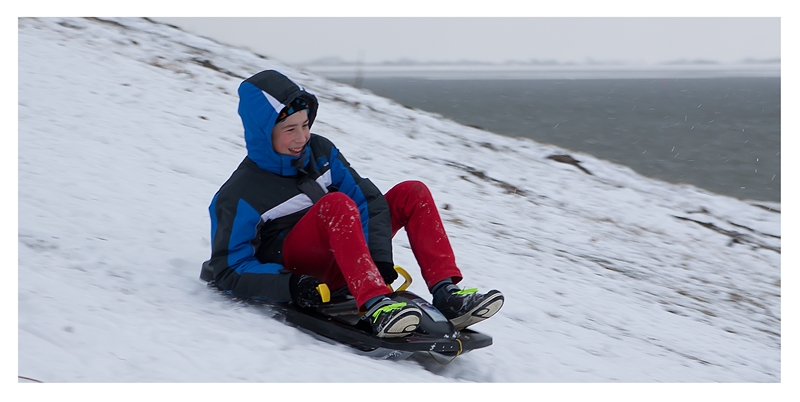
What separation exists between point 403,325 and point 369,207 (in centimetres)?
64

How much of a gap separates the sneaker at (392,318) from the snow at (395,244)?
0.52 ft

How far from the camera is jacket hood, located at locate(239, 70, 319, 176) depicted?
9.30 ft

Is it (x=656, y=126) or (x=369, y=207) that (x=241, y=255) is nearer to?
(x=369, y=207)

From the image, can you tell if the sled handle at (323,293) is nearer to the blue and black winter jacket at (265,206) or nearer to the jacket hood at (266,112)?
the blue and black winter jacket at (265,206)

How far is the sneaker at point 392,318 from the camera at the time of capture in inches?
99.5

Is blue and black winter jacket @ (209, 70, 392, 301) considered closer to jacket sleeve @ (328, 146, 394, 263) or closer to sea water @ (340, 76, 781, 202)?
jacket sleeve @ (328, 146, 394, 263)

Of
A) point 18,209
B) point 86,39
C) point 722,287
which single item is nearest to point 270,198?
point 18,209

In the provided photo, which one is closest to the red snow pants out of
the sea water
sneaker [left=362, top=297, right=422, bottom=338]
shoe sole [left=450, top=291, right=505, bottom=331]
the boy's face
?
sneaker [left=362, top=297, right=422, bottom=338]

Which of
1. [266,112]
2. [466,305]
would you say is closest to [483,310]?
[466,305]

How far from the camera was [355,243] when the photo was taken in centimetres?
262

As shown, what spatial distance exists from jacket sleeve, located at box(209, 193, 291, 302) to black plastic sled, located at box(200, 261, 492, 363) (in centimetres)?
16

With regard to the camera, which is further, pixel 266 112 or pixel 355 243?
pixel 266 112

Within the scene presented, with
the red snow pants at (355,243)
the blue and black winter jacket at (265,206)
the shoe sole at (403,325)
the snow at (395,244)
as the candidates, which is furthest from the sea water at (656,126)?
the shoe sole at (403,325)

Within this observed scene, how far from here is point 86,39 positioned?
8.34 metres
